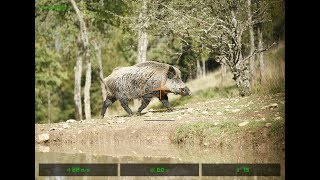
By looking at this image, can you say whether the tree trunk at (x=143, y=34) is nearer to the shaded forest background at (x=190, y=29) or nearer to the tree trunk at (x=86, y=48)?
the shaded forest background at (x=190, y=29)

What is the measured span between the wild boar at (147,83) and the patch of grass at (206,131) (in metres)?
2.00

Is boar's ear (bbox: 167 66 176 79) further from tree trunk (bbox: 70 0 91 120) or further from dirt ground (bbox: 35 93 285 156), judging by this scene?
tree trunk (bbox: 70 0 91 120)

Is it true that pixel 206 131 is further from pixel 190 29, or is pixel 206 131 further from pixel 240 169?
pixel 190 29

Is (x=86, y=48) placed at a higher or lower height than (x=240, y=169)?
higher

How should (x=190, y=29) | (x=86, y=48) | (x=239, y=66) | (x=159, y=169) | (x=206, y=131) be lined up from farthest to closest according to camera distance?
1. (x=86, y=48)
2. (x=190, y=29)
3. (x=239, y=66)
4. (x=206, y=131)
5. (x=159, y=169)

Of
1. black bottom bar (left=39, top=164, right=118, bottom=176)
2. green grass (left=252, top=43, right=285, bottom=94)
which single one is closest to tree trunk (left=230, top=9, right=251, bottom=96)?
green grass (left=252, top=43, right=285, bottom=94)

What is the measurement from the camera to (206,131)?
7.41 meters

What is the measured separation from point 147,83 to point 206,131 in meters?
2.53

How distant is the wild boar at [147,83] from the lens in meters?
9.62

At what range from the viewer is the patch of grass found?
23.1 ft

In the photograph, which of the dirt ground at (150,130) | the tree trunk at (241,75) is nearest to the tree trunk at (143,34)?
the tree trunk at (241,75)

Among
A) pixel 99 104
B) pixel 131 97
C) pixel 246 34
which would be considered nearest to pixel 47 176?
pixel 131 97

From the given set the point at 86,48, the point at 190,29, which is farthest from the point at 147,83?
the point at 86,48
